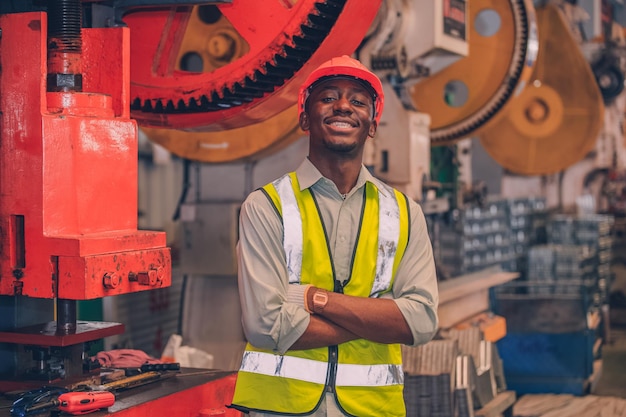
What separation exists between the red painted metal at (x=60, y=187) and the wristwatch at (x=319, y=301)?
0.47 metres

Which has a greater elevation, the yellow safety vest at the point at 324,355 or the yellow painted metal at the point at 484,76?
the yellow painted metal at the point at 484,76

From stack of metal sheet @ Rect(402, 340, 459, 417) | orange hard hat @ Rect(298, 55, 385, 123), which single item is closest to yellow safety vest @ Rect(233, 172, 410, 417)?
orange hard hat @ Rect(298, 55, 385, 123)

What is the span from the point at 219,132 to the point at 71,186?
232 centimetres

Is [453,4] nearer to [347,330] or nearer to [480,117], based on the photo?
[480,117]

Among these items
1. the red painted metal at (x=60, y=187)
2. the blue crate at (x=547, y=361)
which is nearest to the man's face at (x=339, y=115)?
the red painted metal at (x=60, y=187)

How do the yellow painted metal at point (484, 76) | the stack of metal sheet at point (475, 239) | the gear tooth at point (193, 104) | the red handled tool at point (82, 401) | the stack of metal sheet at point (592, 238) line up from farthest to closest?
1. the stack of metal sheet at point (592, 238)
2. the stack of metal sheet at point (475, 239)
3. the yellow painted metal at point (484, 76)
4. the gear tooth at point (193, 104)
5. the red handled tool at point (82, 401)

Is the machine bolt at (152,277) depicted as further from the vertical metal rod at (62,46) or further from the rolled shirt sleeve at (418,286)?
the rolled shirt sleeve at (418,286)

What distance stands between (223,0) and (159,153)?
13.9 feet

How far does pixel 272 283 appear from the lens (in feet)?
7.66

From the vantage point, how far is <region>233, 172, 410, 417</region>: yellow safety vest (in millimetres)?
2348

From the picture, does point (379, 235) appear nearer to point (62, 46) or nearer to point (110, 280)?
point (110, 280)

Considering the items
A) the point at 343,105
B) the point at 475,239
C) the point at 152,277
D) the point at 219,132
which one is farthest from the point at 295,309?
the point at 475,239

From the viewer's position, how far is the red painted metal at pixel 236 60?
2973 millimetres

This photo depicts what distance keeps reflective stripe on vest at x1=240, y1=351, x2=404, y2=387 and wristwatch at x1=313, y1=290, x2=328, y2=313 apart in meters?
0.15
